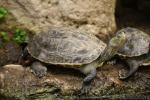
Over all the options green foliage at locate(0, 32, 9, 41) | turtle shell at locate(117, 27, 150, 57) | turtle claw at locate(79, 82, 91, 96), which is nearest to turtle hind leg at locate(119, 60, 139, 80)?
turtle shell at locate(117, 27, 150, 57)

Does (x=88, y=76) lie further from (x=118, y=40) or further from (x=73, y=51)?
(x=118, y=40)

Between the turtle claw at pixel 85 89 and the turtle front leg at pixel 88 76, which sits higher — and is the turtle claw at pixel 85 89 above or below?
below

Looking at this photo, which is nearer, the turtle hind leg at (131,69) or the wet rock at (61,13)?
the turtle hind leg at (131,69)

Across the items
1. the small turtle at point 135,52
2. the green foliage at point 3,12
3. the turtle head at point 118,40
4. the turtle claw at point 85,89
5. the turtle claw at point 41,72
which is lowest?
the turtle claw at point 85,89

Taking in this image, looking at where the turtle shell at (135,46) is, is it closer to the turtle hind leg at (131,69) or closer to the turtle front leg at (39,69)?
the turtle hind leg at (131,69)

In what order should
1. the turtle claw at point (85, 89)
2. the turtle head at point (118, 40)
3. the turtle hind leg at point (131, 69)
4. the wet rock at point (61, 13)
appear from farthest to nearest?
the wet rock at point (61, 13) < the turtle hind leg at point (131, 69) < the turtle head at point (118, 40) < the turtle claw at point (85, 89)

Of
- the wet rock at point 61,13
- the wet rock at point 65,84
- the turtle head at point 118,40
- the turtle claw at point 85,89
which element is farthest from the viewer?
the wet rock at point 61,13

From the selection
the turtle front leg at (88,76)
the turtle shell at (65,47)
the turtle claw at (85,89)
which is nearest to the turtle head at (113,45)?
the turtle shell at (65,47)

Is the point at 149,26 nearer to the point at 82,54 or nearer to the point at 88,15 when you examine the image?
the point at 88,15
